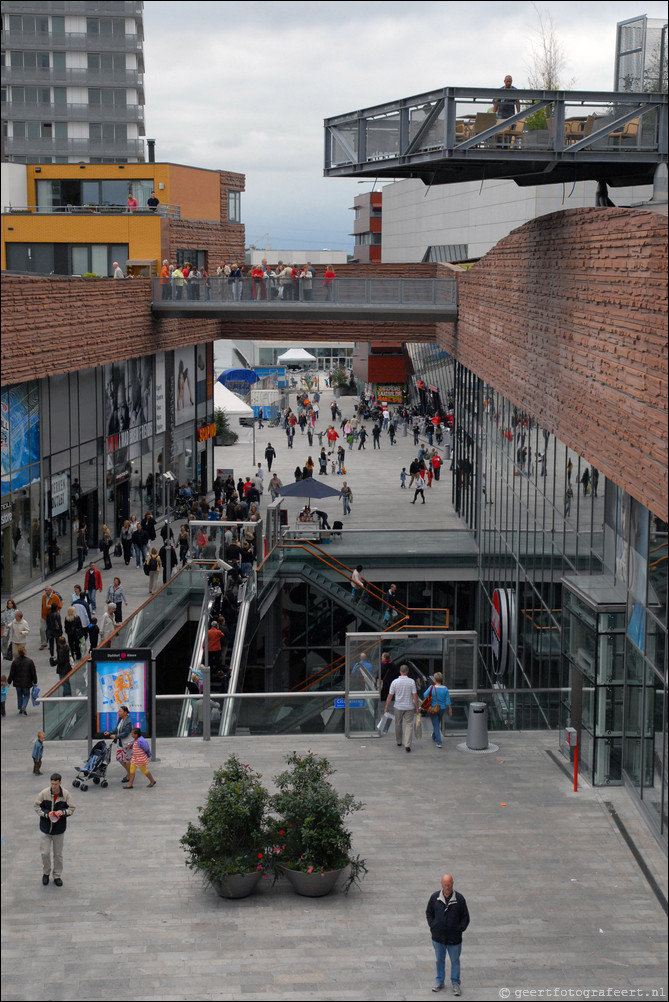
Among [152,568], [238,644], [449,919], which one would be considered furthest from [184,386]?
[449,919]

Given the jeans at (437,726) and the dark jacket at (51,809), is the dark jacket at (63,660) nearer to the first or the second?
the jeans at (437,726)

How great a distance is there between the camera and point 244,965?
40.8 ft

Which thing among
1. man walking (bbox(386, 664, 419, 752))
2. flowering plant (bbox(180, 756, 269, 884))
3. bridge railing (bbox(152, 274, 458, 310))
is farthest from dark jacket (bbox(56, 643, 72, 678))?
bridge railing (bbox(152, 274, 458, 310))

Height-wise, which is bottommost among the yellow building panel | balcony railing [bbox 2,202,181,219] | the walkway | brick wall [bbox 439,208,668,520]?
the walkway

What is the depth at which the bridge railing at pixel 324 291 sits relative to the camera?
39.0 metres

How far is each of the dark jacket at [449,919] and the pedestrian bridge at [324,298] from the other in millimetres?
28739

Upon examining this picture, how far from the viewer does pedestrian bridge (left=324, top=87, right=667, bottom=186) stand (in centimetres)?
1758

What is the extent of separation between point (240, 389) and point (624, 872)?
2588 inches

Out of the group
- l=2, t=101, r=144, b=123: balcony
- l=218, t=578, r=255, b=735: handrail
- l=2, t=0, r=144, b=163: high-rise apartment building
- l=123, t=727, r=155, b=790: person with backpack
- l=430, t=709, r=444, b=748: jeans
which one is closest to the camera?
l=123, t=727, r=155, b=790: person with backpack

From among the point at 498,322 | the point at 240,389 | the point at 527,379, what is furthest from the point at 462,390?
the point at 240,389

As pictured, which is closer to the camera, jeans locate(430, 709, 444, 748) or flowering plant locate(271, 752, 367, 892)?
flowering plant locate(271, 752, 367, 892)

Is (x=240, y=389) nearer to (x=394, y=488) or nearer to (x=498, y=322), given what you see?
(x=394, y=488)

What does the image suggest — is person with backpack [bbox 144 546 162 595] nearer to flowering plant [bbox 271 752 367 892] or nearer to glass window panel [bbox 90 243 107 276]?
glass window panel [bbox 90 243 107 276]

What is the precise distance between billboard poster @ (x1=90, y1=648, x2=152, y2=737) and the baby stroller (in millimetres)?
863
